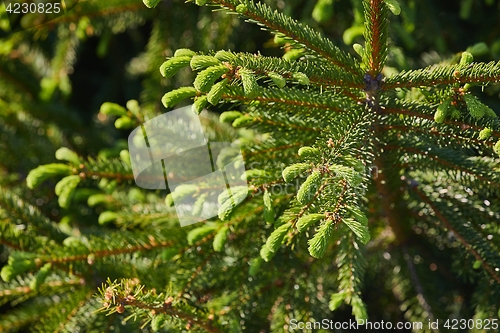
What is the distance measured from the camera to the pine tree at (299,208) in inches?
46.4

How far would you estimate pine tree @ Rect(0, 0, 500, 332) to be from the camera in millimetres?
1180

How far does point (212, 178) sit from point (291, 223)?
383 mm

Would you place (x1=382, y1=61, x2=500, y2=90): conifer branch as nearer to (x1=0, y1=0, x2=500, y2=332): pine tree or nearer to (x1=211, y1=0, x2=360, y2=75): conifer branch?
(x1=0, y1=0, x2=500, y2=332): pine tree

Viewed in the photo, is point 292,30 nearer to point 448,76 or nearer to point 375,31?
point 375,31

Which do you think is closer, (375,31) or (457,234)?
(375,31)

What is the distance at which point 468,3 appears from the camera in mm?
2084

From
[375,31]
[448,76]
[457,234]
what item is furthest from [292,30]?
[457,234]

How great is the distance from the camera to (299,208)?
48.4 inches

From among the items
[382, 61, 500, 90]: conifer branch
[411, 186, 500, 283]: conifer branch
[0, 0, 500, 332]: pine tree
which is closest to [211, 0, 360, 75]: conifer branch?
[0, 0, 500, 332]: pine tree

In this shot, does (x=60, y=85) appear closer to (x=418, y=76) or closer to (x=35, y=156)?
(x=35, y=156)

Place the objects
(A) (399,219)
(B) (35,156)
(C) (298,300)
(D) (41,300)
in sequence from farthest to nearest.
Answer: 1. (B) (35,156)
2. (D) (41,300)
3. (A) (399,219)
4. (C) (298,300)

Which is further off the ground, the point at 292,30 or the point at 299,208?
the point at 292,30

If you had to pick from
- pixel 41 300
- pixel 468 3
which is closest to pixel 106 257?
pixel 41 300

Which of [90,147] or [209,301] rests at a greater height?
[90,147]
